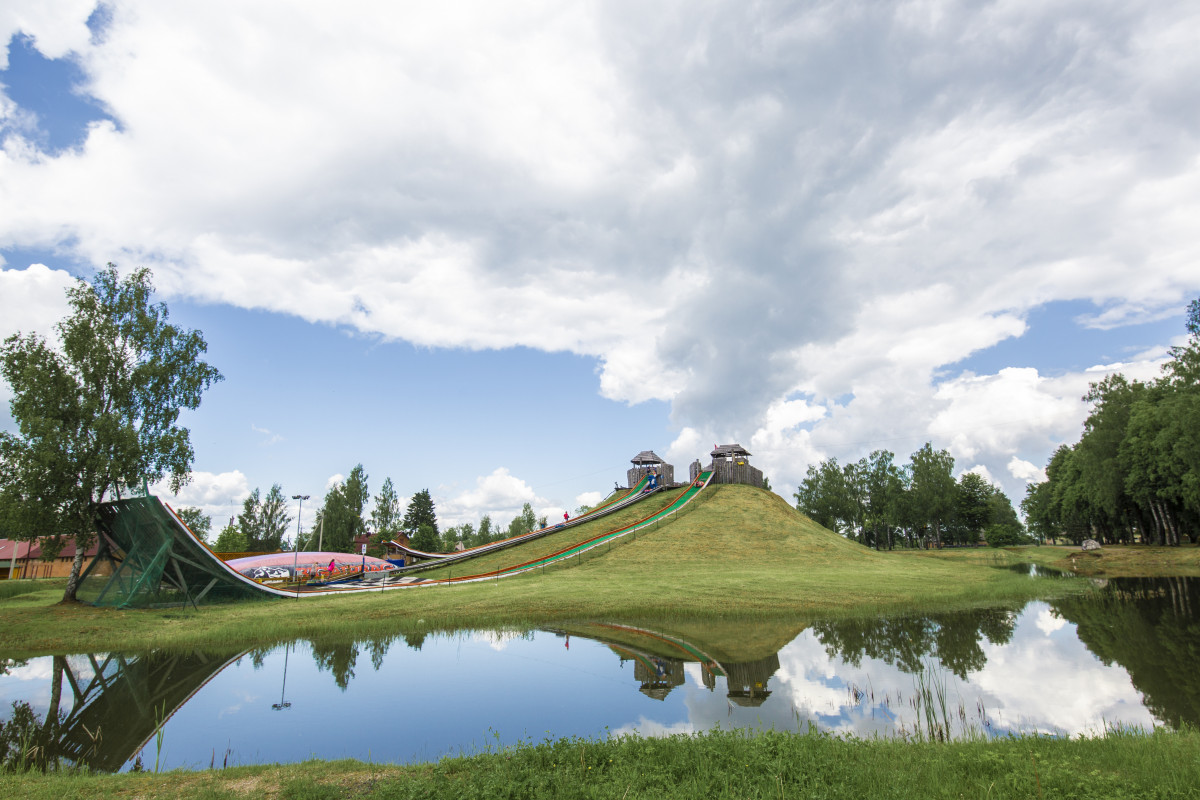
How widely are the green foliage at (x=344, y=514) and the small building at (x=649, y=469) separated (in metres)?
42.4

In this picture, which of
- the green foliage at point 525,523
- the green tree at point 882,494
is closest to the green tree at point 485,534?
the green foliage at point 525,523

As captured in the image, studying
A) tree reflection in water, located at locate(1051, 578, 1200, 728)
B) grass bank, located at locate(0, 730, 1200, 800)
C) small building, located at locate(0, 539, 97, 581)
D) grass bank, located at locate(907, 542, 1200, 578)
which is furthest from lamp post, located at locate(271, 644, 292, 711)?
small building, located at locate(0, 539, 97, 581)

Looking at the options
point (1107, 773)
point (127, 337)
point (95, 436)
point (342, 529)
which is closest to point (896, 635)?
point (1107, 773)

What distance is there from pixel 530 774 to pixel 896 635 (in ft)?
68.2

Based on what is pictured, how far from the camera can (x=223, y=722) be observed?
14820 mm

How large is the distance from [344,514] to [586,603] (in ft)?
223

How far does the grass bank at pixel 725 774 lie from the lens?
8562mm

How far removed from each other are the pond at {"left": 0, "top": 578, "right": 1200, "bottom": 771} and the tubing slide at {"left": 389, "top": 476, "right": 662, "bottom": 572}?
33529mm

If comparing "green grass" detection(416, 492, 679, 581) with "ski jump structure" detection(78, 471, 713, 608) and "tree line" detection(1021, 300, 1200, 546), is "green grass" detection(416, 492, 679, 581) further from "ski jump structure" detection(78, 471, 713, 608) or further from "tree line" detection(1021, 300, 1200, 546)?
"tree line" detection(1021, 300, 1200, 546)

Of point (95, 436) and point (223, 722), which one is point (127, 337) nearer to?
point (95, 436)

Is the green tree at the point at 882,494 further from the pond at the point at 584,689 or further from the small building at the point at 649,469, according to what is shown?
the pond at the point at 584,689

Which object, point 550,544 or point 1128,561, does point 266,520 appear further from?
point 1128,561

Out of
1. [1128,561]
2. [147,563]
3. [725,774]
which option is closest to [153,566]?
[147,563]

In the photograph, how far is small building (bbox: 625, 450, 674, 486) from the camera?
86688 mm
